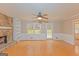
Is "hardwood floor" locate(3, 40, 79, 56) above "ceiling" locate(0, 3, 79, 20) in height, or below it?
below

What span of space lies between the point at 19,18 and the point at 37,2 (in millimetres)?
3136

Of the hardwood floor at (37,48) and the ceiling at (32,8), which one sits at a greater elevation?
the ceiling at (32,8)

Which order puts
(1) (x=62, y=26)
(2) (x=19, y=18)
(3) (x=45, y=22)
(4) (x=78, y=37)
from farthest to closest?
(4) (x=78, y=37), (1) (x=62, y=26), (3) (x=45, y=22), (2) (x=19, y=18)

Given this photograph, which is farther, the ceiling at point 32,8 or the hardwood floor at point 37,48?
the hardwood floor at point 37,48

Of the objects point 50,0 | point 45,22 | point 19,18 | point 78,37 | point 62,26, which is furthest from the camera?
point 78,37

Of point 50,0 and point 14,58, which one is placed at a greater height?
point 50,0

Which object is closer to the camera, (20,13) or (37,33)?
(37,33)

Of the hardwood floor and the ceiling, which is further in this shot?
the hardwood floor

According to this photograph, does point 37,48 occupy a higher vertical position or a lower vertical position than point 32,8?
lower

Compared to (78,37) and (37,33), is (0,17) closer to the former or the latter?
(37,33)

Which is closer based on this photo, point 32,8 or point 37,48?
point 32,8

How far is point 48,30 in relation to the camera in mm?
4480

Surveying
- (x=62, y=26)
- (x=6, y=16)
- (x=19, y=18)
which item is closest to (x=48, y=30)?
(x=62, y=26)

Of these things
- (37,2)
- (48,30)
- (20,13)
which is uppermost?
(20,13)
